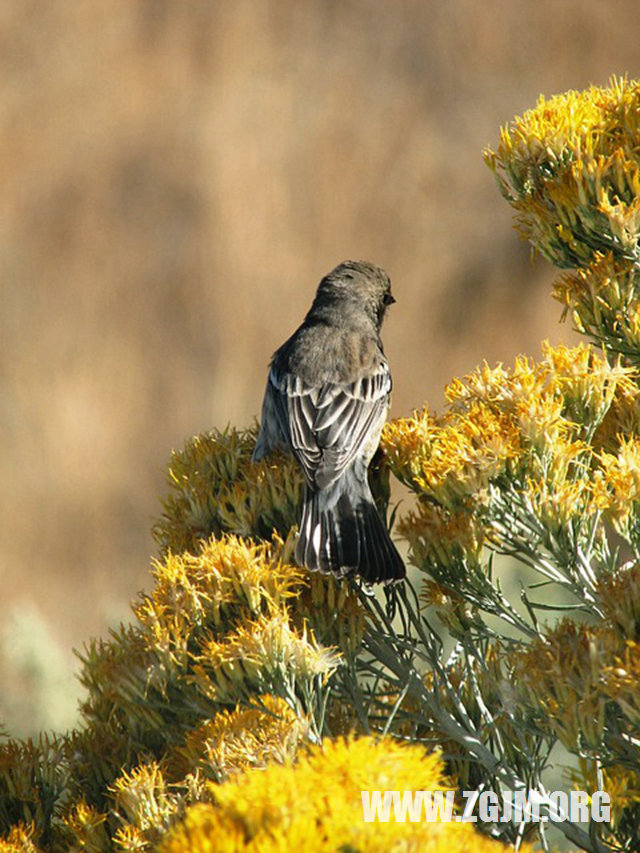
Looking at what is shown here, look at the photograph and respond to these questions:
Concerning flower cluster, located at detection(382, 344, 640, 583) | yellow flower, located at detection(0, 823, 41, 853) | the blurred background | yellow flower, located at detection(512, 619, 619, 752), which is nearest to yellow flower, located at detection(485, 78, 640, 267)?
flower cluster, located at detection(382, 344, 640, 583)

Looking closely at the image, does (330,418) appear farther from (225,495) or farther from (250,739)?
(250,739)

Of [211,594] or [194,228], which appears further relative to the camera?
[194,228]

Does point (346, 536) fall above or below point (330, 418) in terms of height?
below

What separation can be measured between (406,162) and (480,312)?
5.06ft

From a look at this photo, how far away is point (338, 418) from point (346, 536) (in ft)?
3.33

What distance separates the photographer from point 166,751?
3.18m

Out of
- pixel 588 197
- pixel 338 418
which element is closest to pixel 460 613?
pixel 588 197

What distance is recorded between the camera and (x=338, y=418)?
4273 millimetres

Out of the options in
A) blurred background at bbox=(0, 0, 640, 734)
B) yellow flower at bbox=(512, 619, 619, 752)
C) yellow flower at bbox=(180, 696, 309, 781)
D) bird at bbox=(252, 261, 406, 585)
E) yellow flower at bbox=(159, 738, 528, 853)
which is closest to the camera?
yellow flower at bbox=(159, 738, 528, 853)

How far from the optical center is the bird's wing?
3.88m

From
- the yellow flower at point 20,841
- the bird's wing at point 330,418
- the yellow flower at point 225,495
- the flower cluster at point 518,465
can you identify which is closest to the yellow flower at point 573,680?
the flower cluster at point 518,465

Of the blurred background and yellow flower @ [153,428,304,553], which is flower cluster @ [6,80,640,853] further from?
the blurred background

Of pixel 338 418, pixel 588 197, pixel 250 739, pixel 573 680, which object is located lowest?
pixel 250 739

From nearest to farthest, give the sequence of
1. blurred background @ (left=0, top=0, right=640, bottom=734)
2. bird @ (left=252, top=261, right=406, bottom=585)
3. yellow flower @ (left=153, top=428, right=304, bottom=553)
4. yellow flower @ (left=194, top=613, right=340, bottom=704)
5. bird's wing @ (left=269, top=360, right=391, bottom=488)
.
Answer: yellow flower @ (left=194, top=613, right=340, bottom=704) < bird @ (left=252, top=261, right=406, bottom=585) < yellow flower @ (left=153, top=428, right=304, bottom=553) < bird's wing @ (left=269, top=360, right=391, bottom=488) < blurred background @ (left=0, top=0, right=640, bottom=734)
